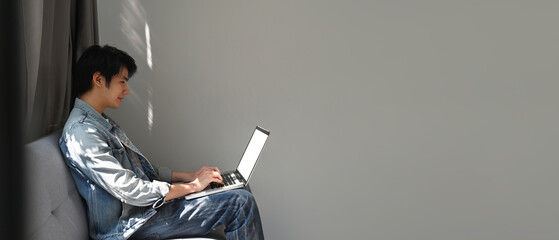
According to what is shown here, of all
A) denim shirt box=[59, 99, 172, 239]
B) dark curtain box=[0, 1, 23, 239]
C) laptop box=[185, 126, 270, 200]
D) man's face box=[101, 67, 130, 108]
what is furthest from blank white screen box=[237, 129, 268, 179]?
dark curtain box=[0, 1, 23, 239]

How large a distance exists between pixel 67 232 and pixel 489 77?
7.08 ft

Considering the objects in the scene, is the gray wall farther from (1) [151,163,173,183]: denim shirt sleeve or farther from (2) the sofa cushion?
(2) the sofa cushion

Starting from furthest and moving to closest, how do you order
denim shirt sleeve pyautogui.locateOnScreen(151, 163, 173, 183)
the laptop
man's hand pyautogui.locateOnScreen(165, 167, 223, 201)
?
1. denim shirt sleeve pyautogui.locateOnScreen(151, 163, 173, 183)
2. the laptop
3. man's hand pyautogui.locateOnScreen(165, 167, 223, 201)

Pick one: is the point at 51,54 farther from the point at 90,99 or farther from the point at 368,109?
the point at 368,109

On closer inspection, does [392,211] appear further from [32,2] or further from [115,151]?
[32,2]

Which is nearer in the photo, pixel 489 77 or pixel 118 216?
pixel 118 216

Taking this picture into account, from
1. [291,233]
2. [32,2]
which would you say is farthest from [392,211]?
[32,2]

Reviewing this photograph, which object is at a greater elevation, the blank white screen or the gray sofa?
the blank white screen

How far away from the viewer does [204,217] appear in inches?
66.2

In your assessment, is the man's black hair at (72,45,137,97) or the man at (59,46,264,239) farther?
the man's black hair at (72,45,137,97)

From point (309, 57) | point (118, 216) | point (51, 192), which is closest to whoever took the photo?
point (51, 192)

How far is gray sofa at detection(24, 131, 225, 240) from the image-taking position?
1.36 m

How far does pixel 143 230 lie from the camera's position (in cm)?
164

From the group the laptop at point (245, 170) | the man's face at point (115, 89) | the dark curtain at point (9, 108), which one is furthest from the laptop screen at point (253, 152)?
the dark curtain at point (9, 108)
